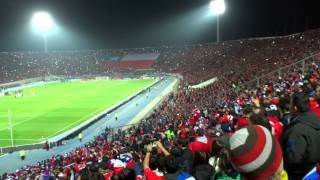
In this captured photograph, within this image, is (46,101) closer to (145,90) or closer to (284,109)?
(145,90)

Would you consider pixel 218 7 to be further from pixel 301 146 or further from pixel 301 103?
pixel 301 146

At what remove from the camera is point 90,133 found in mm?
28156

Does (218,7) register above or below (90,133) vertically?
above

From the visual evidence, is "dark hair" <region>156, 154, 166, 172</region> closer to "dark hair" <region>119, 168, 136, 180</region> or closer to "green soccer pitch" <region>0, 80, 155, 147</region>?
"dark hair" <region>119, 168, 136, 180</region>

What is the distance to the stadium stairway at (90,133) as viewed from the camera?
2166cm

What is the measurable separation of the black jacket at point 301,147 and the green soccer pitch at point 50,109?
25.0 meters

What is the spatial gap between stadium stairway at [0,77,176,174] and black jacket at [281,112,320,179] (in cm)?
1925

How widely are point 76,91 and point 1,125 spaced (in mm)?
21018

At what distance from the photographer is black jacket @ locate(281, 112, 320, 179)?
284 centimetres

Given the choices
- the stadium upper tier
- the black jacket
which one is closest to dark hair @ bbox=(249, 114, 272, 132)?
the black jacket

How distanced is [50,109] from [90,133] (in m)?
12.8

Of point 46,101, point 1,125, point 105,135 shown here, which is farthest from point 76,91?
point 105,135

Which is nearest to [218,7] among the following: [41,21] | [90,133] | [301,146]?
[41,21]

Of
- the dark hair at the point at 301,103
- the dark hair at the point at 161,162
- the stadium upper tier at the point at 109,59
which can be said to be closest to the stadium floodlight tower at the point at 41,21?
the stadium upper tier at the point at 109,59
